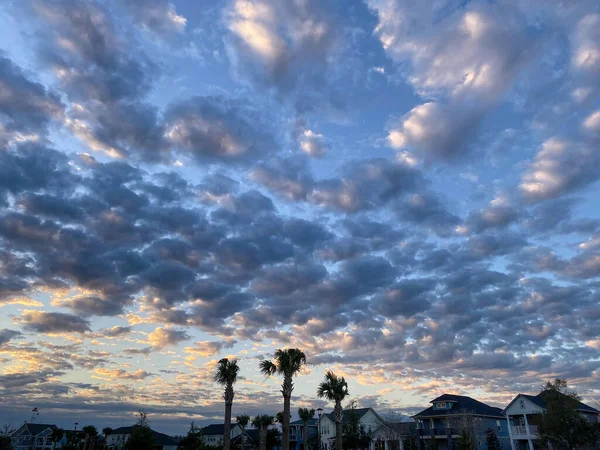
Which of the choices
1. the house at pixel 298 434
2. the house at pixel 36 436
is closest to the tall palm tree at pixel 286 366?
Answer: the house at pixel 298 434

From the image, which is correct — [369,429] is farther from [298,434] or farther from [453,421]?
[298,434]

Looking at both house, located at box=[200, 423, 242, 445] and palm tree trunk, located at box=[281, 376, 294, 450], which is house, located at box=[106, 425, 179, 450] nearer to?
house, located at box=[200, 423, 242, 445]

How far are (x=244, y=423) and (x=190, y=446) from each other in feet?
72.2

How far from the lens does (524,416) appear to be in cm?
6944

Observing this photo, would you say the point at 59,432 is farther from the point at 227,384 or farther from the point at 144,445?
the point at 227,384

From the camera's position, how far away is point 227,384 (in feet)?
208

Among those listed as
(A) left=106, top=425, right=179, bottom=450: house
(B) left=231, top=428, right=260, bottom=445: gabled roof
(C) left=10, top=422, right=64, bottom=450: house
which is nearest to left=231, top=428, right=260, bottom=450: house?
(B) left=231, top=428, right=260, bottom=445: gabled roof

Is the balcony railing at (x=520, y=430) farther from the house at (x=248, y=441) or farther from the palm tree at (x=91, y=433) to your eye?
the palm tree at (x=91, y=433)

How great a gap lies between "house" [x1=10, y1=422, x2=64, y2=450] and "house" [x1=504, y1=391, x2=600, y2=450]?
129m

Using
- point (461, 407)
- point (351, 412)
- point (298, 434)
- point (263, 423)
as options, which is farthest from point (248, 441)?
point (461, 407)

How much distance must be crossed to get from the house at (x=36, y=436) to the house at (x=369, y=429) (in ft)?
287

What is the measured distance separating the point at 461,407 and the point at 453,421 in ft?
16.6

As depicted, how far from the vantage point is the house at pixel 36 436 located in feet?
440

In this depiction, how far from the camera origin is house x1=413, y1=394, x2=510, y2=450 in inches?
2960
